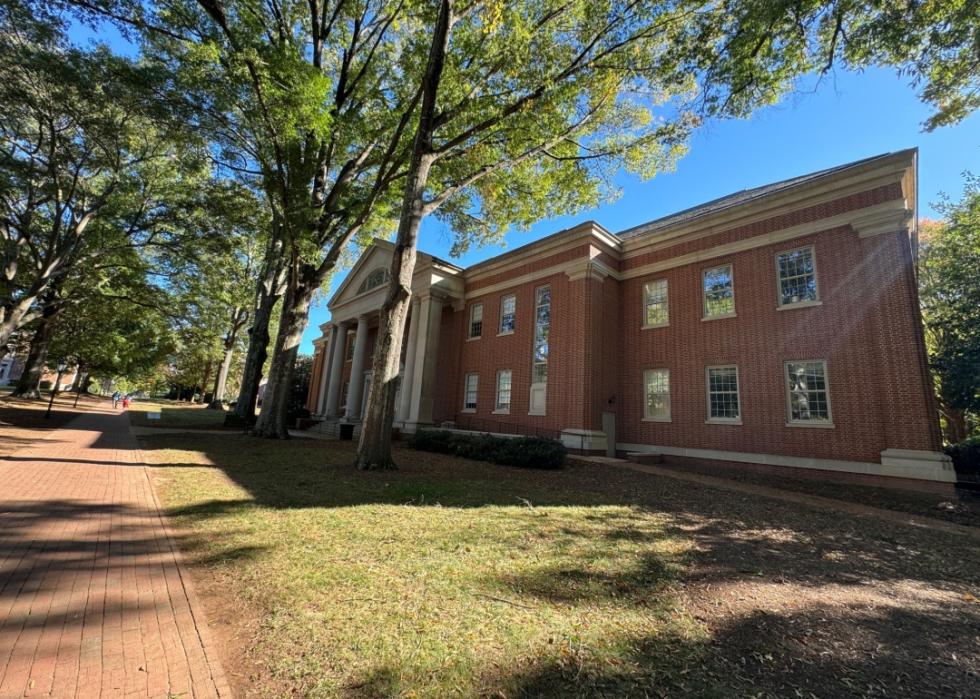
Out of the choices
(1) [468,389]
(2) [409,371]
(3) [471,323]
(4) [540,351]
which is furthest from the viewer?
(3) [471,323]

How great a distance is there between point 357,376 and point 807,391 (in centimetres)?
2026

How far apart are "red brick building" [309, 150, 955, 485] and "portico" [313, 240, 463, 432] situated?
14 centimetres

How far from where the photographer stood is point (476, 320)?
21.2 m

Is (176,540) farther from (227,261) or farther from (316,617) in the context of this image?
(227,261)

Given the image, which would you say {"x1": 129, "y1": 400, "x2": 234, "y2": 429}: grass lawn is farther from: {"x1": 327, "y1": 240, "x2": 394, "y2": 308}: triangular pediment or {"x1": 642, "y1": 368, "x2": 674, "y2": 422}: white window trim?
{"x1": 642, "y1": 368, "x2": 674, "y2": 422}: white window trim

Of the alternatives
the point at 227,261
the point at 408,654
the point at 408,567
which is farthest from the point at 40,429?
the point at 408,654

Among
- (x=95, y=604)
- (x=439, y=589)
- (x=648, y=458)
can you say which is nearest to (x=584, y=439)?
(x=648, y=458)

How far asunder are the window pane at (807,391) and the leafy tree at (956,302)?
6.14 metres

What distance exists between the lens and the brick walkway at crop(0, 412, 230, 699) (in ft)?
7.38

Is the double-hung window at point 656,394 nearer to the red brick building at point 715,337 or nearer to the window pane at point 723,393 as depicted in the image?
the red brick building at point 715,337

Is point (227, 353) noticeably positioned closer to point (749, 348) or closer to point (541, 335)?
point (541, 335)

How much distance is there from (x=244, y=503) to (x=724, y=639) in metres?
5.99

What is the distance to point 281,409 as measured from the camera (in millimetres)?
14961

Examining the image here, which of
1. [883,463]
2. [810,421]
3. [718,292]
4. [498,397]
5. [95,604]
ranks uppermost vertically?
[718,292]
